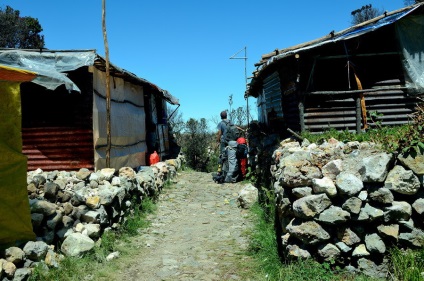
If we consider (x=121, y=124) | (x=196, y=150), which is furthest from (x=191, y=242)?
(x=196, y=150)

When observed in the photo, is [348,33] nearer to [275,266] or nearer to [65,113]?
[275,266]

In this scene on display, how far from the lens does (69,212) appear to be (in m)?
5.84

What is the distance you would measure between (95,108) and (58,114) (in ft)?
2.59

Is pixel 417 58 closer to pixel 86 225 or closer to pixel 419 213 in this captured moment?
pixel 419 213

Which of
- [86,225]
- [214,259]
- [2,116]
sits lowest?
[214,259]

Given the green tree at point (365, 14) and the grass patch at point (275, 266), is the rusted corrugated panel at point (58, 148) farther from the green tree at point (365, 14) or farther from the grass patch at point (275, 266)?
the green tree at point (365, 14)

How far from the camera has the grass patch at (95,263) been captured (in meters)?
4.52

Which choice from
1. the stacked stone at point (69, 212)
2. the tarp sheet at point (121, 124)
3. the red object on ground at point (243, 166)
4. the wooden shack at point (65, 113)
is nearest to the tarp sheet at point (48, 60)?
the wooden shack at point (65, 113)

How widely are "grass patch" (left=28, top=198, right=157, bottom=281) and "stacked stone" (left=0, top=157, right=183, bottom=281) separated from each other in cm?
10

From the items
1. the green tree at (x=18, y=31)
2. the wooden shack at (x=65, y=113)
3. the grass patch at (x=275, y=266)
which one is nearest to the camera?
the grass patch at (x=275, y=266)

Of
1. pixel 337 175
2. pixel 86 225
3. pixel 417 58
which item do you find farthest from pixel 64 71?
pixel 417 58

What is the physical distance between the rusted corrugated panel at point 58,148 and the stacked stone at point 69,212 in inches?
16.6

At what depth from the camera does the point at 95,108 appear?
25.2ft

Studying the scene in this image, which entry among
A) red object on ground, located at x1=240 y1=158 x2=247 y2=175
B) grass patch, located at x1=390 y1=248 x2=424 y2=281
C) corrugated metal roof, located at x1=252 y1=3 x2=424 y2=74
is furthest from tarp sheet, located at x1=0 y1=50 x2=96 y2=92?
red object on ground, located at x1=240 y1=158 x2=247 y2=175
